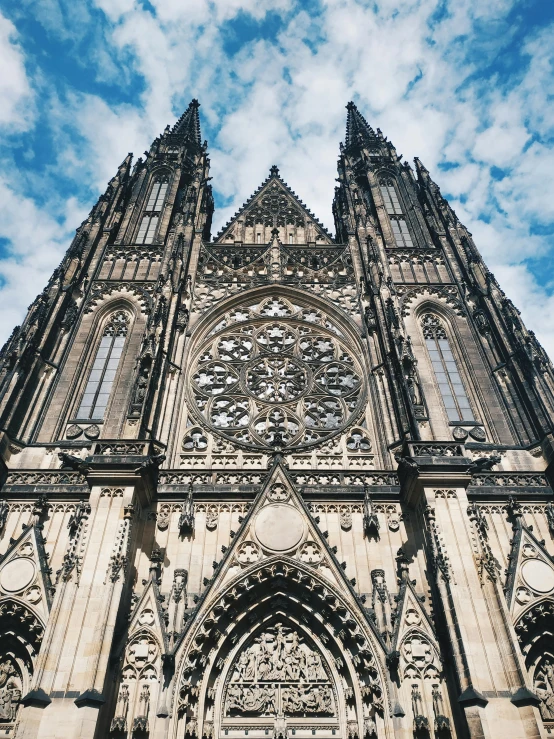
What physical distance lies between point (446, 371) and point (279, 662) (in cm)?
871

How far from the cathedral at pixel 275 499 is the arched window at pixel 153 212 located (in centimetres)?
137

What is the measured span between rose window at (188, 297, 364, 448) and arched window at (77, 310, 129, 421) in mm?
2221

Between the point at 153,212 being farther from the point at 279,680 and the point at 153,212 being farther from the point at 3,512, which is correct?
the point at 279,680

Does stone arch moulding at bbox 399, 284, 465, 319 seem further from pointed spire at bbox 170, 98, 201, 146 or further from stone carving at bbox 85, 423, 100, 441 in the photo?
pointed spire at bbox 170, 98, 201, 146

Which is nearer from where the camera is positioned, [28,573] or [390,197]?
[28,573]

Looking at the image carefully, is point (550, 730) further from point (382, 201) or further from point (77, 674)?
point (382, 201)

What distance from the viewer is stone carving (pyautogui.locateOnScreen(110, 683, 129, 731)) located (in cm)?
891

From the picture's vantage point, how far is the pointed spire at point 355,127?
26547mm

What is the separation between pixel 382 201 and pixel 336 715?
17441 millimetres

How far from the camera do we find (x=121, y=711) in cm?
909

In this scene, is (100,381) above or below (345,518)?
above

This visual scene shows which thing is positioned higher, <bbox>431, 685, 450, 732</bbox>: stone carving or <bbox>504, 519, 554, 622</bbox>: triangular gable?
<bbox>504, 519, 554, 622</bbox>: triangular gable

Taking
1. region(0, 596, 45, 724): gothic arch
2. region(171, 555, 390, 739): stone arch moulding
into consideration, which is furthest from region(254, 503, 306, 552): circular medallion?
region(0, 596, 45, 724): gothic arch

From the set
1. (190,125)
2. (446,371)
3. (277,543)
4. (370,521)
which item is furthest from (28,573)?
(190,125)
